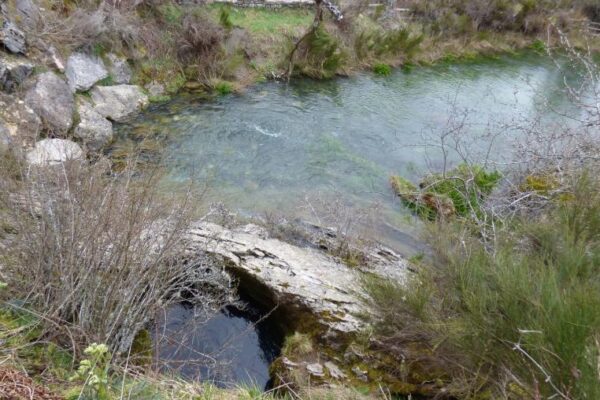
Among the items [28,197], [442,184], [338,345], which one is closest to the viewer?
[28,197]

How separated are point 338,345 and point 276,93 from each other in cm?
794

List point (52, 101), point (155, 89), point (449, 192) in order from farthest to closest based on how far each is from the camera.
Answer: point (155, 89)
point (52, 101)
point (449, 192)

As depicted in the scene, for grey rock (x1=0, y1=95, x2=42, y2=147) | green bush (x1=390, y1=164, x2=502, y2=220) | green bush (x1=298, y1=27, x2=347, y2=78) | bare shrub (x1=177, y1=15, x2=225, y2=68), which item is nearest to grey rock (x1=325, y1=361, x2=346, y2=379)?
green bush (x1=390, y1=164, x2=502, y2=220)

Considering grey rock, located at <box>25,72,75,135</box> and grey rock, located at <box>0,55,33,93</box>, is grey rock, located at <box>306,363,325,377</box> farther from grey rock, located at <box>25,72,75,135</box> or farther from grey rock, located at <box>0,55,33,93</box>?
grey rock, located at <box>0,55,33,93</box>

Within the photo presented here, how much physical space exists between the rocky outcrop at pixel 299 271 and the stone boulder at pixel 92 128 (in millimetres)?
3545

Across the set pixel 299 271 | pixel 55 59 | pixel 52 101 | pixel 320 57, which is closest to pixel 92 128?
pixel 52 101

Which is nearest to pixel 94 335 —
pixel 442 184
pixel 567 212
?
pixel 567 212

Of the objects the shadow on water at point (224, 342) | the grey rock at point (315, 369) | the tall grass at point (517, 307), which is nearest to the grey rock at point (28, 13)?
the shadow on water at point (224, 342)

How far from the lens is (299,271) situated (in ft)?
16.6

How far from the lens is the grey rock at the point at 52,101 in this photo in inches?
298

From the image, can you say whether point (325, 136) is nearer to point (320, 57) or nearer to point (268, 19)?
point (320, 57)

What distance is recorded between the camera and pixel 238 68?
37.7 feet

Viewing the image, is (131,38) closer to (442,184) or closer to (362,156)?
(362,156)

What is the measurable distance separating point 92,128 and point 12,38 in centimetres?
194
